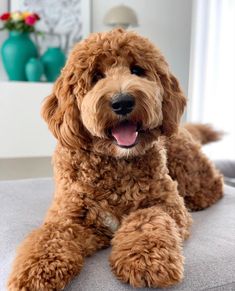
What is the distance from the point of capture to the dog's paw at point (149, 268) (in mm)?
847

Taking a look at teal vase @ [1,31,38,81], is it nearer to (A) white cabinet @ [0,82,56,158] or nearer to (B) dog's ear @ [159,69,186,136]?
(A) white cabinet @ [0,82,56,158]

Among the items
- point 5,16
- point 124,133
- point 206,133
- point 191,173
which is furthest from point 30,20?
point 124,133

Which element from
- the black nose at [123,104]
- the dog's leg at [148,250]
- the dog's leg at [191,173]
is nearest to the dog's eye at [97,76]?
the black nose at [123,104]

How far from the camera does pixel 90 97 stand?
1.01m

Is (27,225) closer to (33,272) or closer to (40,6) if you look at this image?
(33,272)

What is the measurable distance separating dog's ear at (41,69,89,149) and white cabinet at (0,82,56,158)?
1895 millimetres

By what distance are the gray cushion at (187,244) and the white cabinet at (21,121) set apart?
1.28m

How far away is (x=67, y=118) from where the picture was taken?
1.05 meters

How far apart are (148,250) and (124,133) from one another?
0.97 feet

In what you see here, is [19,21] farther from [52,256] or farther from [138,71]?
[52,256]

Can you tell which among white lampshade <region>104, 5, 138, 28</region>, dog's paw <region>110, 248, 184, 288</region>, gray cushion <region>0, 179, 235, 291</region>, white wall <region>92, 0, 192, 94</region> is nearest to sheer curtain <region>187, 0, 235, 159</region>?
white wall <region>92, 0, 192, 94</region>

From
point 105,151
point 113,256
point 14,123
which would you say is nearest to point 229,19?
point 14,123

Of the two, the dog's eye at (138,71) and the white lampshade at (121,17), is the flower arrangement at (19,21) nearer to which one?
the white lampshade at (121,17)

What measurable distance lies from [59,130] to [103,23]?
255 cm
